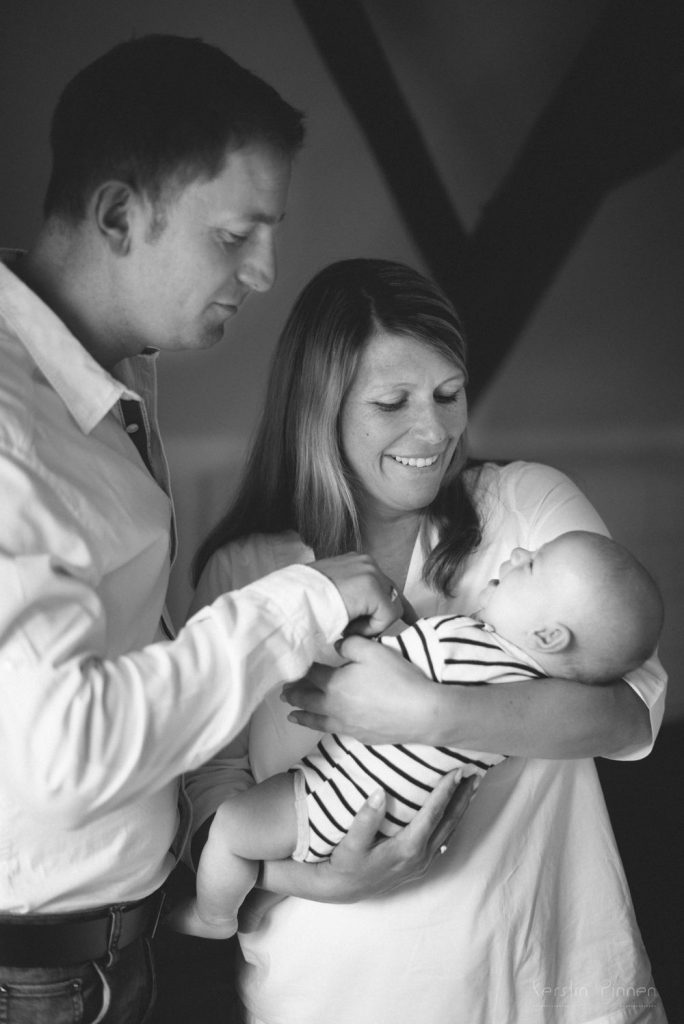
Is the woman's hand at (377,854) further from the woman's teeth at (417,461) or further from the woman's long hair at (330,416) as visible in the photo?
the woman's teeth at (417,461)

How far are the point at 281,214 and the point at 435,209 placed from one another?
91.1 inches

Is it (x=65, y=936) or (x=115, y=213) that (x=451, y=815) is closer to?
(x=65, y=936)

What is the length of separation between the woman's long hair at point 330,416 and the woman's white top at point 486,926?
27 centimetres

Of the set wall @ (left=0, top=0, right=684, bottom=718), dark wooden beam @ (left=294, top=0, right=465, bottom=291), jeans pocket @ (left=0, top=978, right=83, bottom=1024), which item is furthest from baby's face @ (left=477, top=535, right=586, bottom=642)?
dark wooden beam @ (left=294, top=0, right=465, bottom=291)

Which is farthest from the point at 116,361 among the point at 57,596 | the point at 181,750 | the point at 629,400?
the point at 629,400

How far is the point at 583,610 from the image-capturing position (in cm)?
152

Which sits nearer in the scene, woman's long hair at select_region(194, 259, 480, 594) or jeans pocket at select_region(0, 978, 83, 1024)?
jeans pocket at select_region(0, 978, 83, 1024)

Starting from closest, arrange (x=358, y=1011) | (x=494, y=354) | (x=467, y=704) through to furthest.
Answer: (x=467, y=704) < (x=358, y=1011) < (x=494, y=354)

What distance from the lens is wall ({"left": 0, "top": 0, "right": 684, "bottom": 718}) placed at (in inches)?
112

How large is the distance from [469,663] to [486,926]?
0.45m

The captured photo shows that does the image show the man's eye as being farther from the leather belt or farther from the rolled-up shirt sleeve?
the leather belt

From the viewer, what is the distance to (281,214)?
153 cm

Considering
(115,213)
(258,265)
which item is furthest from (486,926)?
(115,213)

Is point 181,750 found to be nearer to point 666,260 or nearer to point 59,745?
point 59,745
